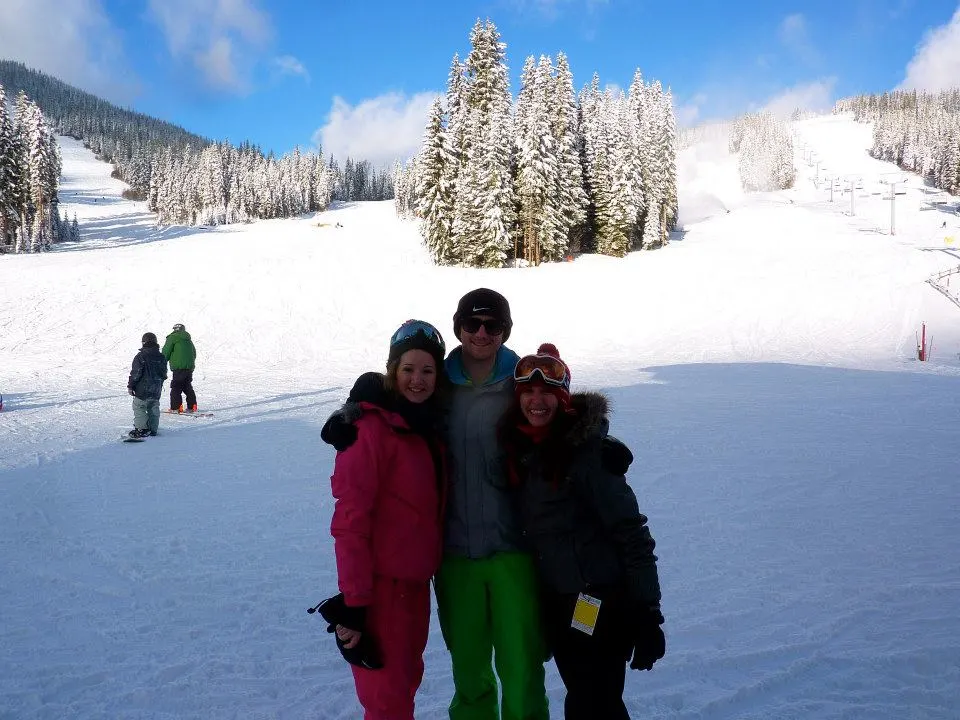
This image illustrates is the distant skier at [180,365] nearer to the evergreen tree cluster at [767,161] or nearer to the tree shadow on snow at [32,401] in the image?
the tree shadow on snow at [32,401]

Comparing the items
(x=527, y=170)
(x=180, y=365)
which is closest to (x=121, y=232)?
(x=527, y=170)

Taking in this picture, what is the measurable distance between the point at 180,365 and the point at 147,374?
226cm

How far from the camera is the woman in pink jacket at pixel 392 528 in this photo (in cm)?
254

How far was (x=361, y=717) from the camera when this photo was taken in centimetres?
347

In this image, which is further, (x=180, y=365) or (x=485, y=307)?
(x=180, y=365)

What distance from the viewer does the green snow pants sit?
268 centimetres

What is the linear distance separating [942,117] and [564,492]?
519ft

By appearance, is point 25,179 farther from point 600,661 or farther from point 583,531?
point 600,661

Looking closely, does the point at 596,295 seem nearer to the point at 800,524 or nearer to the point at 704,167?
the point at 800,524

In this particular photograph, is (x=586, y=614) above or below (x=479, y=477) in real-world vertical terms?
below

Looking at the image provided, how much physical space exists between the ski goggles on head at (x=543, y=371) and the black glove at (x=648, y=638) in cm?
100

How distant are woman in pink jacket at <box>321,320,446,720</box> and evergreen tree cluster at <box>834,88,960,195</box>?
107935mm

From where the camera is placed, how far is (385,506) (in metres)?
2.66

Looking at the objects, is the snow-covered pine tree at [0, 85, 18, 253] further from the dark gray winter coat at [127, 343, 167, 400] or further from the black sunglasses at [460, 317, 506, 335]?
the black sunglasses at [460, 317, 506, 335]
